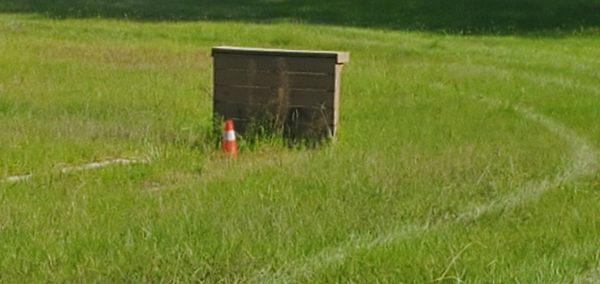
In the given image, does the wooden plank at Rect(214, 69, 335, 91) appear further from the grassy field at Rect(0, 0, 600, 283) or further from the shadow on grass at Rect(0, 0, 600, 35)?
the shadow on grass at Rect(0, 0, 600, 35)

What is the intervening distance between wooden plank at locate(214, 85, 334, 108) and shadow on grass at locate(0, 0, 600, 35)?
18.8m

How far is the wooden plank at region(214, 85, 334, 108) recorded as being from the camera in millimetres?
11203

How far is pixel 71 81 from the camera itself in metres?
16.3

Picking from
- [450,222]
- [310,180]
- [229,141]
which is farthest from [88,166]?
[450,222]

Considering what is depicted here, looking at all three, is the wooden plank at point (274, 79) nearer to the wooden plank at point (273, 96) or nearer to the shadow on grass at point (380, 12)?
the wooden plank at point (273, 96)

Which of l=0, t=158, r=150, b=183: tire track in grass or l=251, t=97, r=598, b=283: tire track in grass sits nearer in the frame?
A: l=251, t=97, r=598, b=283: tire track in grass

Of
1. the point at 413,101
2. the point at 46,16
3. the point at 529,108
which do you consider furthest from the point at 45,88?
the point at 46,16

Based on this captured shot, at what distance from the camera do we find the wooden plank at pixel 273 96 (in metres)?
11.2

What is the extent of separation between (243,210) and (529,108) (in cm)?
758

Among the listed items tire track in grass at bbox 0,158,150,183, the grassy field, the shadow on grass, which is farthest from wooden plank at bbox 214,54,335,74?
the shadow on grass

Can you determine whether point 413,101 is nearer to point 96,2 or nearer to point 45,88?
point 45,88

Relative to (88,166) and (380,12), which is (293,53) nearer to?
(88,166)

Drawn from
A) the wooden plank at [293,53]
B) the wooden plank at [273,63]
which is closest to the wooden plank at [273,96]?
the wooden plank at [273,63]

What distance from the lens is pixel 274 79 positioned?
11336 millimetres
